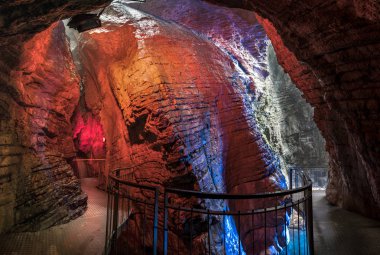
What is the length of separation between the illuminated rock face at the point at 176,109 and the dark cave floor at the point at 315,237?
2.23 m

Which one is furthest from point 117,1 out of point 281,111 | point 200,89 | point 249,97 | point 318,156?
point 318,156

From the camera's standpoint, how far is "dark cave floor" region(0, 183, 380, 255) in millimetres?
4457

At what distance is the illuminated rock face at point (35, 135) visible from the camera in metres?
5.91

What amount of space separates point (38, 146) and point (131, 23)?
5661mm

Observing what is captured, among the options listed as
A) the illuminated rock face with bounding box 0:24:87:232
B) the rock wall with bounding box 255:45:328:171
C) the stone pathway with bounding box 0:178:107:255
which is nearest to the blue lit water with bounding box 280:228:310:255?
the stone pathway with bounding box 0:178:107:255

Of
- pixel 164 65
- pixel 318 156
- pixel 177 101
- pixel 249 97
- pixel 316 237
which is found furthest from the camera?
pixel 318 156

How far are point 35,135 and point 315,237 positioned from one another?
6961 millimetres

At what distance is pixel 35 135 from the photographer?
7.22 metres

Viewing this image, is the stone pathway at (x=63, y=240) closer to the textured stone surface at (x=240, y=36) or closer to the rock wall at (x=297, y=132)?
the textured stone surface at (x=240, y=36)

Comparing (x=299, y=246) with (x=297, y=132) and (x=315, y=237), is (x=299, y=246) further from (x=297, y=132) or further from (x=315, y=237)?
(x=297, y=132)

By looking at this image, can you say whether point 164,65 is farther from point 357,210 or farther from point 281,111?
point 281,111

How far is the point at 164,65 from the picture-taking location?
29.1 feet

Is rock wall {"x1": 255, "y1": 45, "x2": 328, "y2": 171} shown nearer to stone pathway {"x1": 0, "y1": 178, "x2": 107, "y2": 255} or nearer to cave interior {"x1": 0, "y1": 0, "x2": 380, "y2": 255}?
cave interior {"x1": 0, "y1": 0, "x2": 380, "y2": 255}

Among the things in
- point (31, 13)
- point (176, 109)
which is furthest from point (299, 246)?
point (176, 109)
